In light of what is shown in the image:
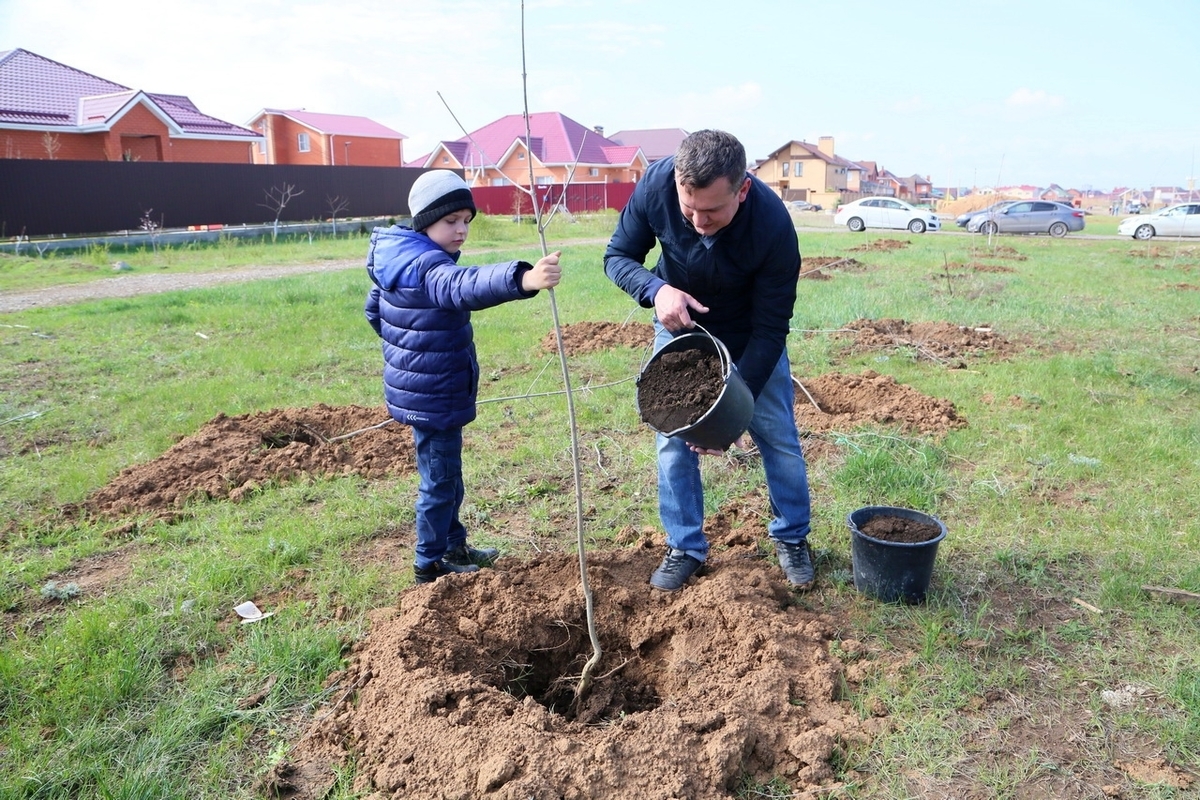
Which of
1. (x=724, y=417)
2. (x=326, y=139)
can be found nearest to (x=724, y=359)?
(x=724, y=417)

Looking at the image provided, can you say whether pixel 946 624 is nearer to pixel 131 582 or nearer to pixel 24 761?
pixel 24 761

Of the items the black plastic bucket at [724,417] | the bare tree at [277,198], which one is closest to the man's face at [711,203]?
the black plastic bucket at [724,417]

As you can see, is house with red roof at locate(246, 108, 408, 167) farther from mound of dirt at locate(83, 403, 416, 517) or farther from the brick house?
mound of dirt at locate(83, 403, 416, 517)

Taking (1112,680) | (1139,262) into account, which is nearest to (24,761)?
(1112,680)

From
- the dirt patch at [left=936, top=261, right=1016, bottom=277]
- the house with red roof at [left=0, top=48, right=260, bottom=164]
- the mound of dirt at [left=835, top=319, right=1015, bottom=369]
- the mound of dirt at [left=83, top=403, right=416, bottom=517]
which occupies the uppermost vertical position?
the house with red roof at [left=0, top=48, right=260, bottom=164]

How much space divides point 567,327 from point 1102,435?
4928 mm

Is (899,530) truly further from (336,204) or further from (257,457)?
(336,204)

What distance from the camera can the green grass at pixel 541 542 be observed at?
2.41 meters

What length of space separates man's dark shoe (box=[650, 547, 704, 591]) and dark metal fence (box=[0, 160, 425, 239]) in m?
19.5

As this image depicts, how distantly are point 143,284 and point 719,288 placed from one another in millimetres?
12602

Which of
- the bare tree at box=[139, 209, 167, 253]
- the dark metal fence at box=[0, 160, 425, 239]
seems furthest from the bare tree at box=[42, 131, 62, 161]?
the bare tree at box=[139, 209, 167, 253]

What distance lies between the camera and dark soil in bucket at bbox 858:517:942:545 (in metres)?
3.20

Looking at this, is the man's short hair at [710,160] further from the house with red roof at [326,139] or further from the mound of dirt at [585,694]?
the house with red roof at [326,139]

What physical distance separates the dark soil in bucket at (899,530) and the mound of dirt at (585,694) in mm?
448
